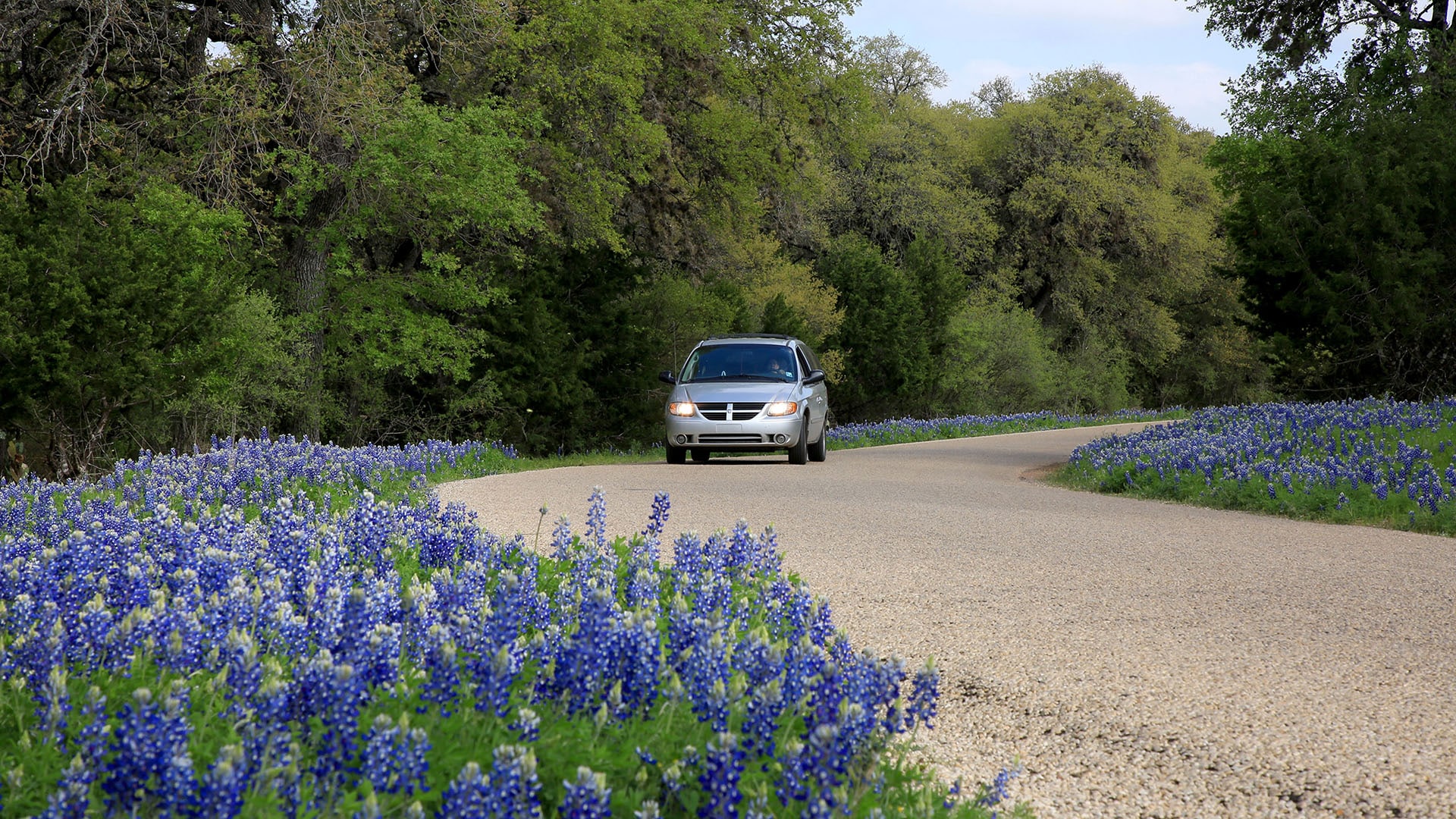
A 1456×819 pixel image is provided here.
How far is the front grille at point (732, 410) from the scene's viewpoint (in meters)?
16.4

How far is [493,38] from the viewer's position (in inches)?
758

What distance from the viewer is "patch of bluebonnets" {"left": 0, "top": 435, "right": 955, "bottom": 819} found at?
2.42 meters

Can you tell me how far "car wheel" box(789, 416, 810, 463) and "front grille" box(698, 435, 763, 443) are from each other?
656mm

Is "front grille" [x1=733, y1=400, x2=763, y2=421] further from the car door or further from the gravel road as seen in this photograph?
the gravel road

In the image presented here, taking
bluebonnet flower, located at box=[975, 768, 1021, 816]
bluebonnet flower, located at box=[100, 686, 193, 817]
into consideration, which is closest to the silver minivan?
bluebonnet flower, located at box=[975, 768, 1021, 816]

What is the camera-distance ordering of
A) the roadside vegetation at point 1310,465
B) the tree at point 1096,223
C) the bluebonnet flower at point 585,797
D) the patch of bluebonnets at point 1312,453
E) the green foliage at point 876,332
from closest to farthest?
the bluebonnet flower at point 585,797
the roadside vegetation at point 1310,465
the patch of bluebonnets at point 1312,453
the green foliage at point 876,332
the tree at point 1096,223

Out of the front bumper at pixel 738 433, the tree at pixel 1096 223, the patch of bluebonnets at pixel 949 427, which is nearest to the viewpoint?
the front bumper at pixel 738 433

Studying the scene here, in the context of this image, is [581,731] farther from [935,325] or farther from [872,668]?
[935,325]

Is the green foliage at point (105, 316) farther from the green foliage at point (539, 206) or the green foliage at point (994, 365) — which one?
the green foliage at point (994, 365)

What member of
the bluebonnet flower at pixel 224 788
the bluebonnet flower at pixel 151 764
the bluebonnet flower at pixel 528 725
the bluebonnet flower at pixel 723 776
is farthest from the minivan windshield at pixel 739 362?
the bluebonnet flower at pixel 224 788

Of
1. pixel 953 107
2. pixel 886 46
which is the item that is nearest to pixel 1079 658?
pixel 886 46

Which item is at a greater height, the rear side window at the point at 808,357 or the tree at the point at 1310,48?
the tree at the point at 1310,48

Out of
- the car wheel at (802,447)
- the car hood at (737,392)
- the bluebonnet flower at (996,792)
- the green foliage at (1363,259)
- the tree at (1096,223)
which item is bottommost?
the bluebonnet flower at (996,792)

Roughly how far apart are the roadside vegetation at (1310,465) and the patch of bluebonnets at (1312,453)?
2cm
